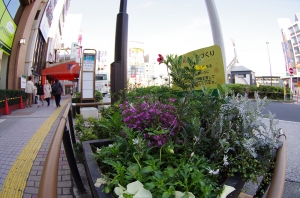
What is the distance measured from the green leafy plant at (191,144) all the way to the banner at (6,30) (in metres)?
11.7

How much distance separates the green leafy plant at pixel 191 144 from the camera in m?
1.24

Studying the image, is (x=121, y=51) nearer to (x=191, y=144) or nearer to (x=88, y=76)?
(x=191, y=144)

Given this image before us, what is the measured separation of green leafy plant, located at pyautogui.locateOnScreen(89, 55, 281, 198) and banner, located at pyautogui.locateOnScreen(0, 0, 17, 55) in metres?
11.7

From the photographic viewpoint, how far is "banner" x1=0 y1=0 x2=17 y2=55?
1024cm

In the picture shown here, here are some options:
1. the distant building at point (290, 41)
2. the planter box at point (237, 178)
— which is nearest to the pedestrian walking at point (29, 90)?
the planter box at point (237, 178)

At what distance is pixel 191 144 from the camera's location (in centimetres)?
170

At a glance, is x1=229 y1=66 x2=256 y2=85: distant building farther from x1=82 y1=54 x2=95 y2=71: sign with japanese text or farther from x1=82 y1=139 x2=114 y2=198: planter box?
x1=82 y1=139 x2=114 y2=198: planter box

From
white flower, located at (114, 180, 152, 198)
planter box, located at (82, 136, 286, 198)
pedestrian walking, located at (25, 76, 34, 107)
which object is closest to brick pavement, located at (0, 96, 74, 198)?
planter box, located at (82, 136, 286, 198)

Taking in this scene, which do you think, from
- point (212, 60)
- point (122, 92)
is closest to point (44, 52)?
point (122, 92)

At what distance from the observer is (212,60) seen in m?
2.51

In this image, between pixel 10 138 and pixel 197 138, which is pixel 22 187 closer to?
pixel 197 138

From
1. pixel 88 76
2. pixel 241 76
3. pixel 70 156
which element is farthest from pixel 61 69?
pixel 241 76

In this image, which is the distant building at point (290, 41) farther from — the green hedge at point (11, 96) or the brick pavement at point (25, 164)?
the brick pavement at point (25, 164)

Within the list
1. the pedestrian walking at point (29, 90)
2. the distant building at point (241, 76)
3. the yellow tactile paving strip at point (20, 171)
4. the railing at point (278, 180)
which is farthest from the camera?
the distant building at point (241, 76)
